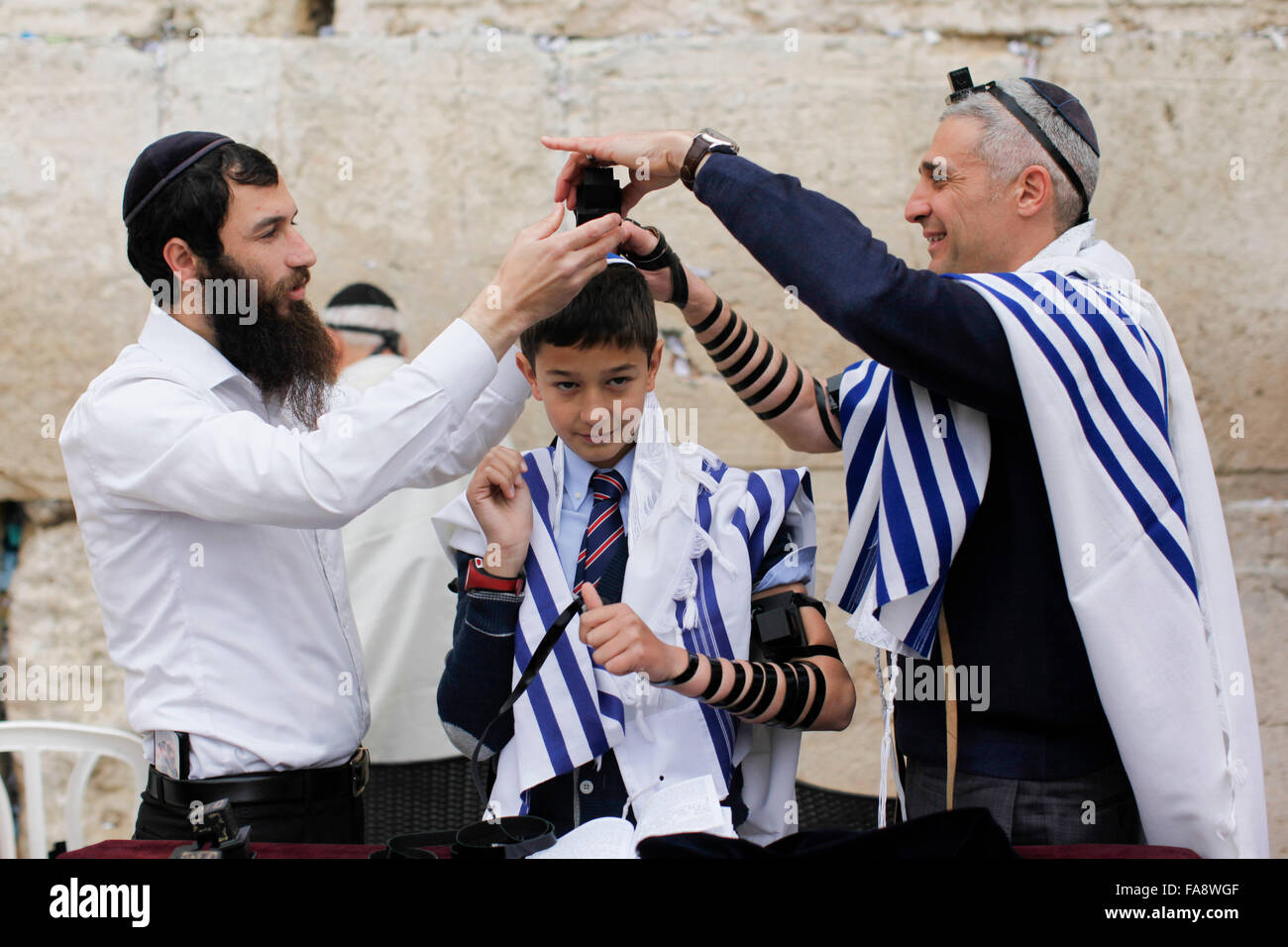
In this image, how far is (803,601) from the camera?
2072 mm

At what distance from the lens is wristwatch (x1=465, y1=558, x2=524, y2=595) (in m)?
1.98

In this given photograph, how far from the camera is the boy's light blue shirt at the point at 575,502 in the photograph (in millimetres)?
2059

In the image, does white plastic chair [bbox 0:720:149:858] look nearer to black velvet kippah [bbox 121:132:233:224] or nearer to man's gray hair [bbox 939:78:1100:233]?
black velvet kippah [bbox 121:132:233:224]

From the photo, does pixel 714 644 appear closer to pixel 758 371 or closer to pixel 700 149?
pixel 758 371

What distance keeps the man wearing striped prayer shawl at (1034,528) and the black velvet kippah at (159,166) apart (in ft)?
3.00

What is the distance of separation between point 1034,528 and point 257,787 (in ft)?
4.63

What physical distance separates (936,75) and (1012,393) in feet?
6.55

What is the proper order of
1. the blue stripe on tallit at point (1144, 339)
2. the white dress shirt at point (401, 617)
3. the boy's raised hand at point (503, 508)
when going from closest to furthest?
the blue stripe on tallit at point (1144, 339) < the boy's raised hand at point (503, 508) < the white dress shirt at point (401, 617)

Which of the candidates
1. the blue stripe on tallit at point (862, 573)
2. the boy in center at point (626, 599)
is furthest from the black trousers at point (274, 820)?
the blue stripe on tallit at point (862, 573)

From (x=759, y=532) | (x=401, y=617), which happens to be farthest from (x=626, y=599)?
(x=401, y=617)

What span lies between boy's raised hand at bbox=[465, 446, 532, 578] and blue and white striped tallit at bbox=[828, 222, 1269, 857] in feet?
1.97

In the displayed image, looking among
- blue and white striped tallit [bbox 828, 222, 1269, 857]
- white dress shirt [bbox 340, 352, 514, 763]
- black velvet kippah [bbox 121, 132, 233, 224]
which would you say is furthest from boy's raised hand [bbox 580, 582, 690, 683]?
white dress shirt [bbox 340, 352, 514, 763]

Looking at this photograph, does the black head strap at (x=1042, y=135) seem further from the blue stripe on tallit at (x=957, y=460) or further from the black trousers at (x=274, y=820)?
the black trousers at (x=274, y=820)
